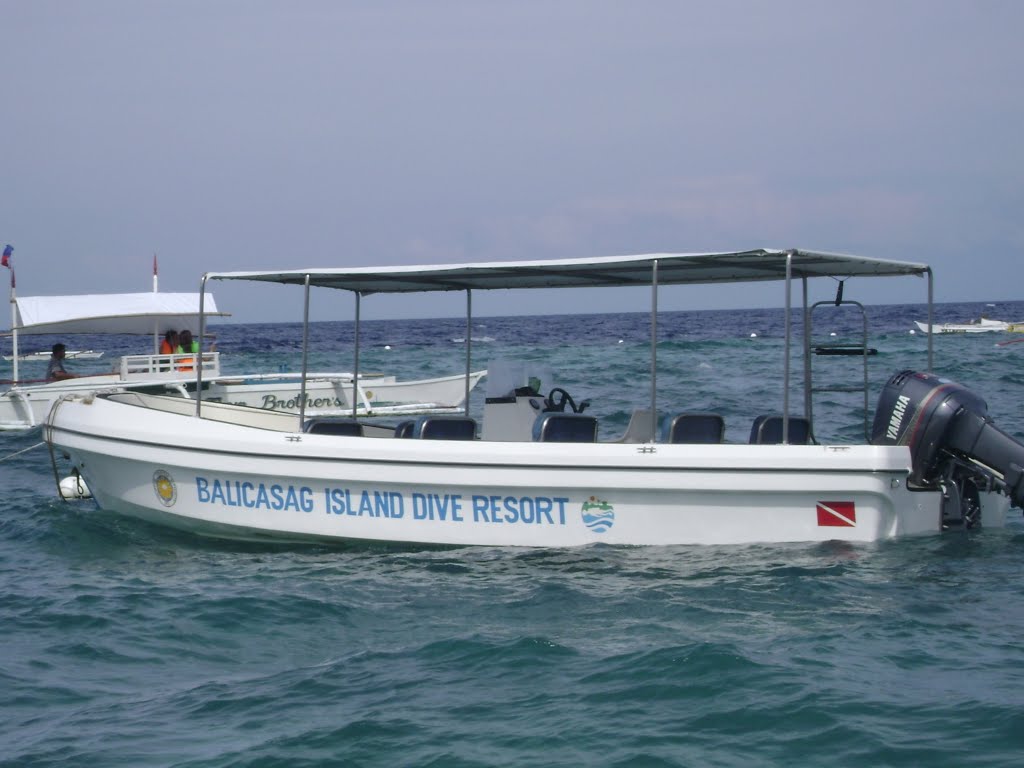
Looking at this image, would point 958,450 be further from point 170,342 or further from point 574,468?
point 170,342

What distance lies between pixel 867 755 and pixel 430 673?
2224mm

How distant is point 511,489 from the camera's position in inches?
312

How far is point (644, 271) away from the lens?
8953 millimetres

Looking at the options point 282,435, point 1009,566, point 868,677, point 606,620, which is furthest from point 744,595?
point 282,435

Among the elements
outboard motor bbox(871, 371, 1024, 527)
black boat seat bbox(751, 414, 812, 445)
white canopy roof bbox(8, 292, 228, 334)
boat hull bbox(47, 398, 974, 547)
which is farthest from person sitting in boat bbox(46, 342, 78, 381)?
outboard motor bbox(871, 371, 1024, 527)

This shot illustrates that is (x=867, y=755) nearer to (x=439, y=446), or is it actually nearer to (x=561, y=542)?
(x=561, y=542)

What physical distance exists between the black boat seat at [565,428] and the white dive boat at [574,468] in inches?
0.7

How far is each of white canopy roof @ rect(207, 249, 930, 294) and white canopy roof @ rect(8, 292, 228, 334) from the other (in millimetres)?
10727

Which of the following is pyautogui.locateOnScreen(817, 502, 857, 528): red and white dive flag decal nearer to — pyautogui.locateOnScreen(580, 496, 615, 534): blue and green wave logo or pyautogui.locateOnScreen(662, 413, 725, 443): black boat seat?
pyautogui.locateOnScreen(662, 413, 725, 443): black boat seat

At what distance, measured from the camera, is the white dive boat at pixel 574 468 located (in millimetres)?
7539

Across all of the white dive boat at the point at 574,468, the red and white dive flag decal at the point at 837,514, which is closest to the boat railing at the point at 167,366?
the white dive boat at the point at 574,468

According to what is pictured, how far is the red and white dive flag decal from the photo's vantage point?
7.54m

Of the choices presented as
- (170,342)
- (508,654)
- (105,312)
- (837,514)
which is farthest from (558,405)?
(105,312)

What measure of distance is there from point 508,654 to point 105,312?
1601cm
